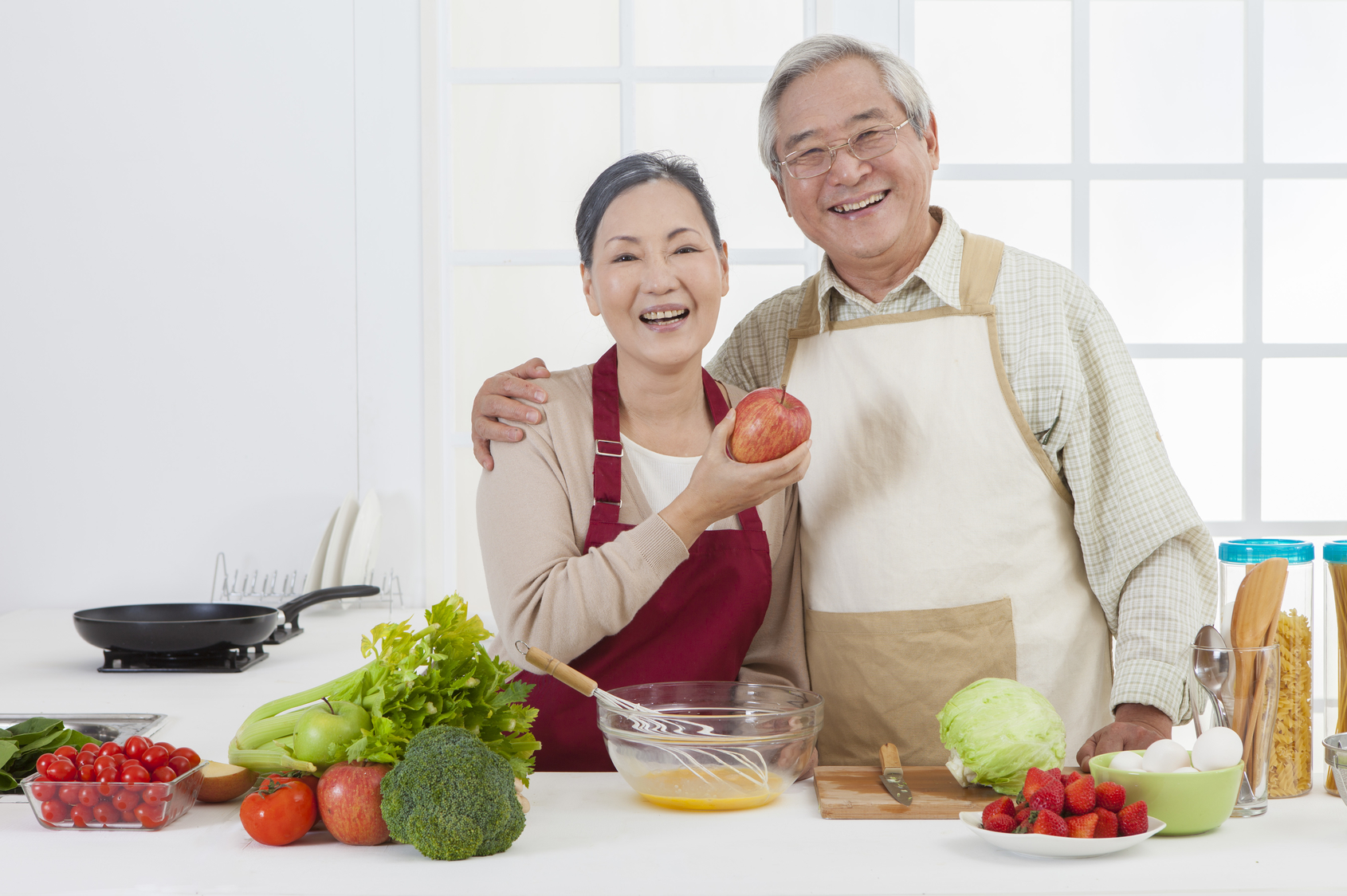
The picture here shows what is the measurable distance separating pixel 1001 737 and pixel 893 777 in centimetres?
16

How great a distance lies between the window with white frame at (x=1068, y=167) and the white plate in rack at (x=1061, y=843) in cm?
222

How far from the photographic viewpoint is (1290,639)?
1309 mm

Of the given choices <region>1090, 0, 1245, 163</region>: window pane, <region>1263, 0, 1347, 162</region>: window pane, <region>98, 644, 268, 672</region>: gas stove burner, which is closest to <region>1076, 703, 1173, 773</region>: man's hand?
<region>98, 644, 268, 672</region>: gas stove burner

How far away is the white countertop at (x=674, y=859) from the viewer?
1.11 metres

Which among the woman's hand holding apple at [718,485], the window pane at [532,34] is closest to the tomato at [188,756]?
the woman's hand holding apple at [718,485]

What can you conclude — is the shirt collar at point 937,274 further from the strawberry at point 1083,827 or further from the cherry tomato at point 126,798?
the cherry tomato at point 126,798

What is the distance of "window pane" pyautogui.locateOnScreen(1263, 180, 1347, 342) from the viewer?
3121 mm

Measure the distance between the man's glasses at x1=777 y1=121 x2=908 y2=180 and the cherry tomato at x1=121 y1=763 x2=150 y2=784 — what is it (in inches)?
52.3

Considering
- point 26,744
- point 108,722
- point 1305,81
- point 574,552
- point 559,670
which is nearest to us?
point 559,670

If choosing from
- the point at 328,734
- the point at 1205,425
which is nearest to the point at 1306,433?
the point at 1205,425

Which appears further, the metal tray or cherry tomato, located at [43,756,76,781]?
the metal tray

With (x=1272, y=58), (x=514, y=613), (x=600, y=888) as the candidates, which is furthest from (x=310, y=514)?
(x=1272, y=58)

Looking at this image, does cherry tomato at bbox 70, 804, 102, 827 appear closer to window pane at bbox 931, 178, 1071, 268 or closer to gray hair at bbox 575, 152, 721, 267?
gray hair at bbox 575, 152, 721, 267

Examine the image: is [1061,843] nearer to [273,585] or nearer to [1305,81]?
[273,585]
